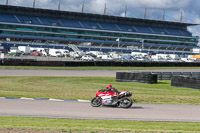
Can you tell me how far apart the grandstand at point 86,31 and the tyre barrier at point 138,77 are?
200 ft

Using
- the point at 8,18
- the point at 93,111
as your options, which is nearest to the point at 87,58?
the point at 8,18

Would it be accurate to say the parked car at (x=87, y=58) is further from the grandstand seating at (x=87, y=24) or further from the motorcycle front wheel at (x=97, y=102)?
the motorcycle front wheel at (x=97, y=102)

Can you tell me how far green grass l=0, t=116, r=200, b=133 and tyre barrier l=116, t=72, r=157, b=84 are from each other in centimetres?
1815

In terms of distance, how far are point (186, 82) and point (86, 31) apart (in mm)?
91750

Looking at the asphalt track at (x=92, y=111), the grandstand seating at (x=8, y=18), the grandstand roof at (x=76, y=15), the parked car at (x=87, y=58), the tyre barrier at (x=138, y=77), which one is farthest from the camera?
the grandstand roof at (x=76, y=15)

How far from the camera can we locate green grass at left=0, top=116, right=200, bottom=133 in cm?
1009

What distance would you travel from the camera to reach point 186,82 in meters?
27.2

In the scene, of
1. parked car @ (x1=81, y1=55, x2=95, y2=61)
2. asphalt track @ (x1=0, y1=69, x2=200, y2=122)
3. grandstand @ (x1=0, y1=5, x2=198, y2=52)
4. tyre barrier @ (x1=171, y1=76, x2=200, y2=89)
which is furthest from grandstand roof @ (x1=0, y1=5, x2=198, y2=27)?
asphalt track @ (x1=0, y1=69, x2=200, y2=122)

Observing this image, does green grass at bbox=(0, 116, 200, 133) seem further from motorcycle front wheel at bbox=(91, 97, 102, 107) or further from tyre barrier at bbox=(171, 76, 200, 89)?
tyre barrier at bbox=(171, 76, 200, 89)

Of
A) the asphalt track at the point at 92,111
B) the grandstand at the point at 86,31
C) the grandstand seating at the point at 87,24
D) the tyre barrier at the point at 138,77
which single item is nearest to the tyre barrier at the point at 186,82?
the tyre barrier at the point at 138,77

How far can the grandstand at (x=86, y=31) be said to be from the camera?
340 ft

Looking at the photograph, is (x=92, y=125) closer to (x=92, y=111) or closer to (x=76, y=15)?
(x=92, y=111)

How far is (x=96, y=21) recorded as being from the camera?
126 m

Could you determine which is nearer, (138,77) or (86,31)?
(138,77)
